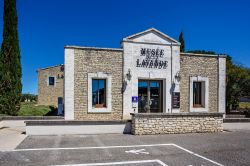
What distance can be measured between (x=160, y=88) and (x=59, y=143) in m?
7.69

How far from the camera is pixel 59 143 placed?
9.23 m

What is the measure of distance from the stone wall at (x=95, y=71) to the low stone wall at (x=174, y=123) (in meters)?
2.60

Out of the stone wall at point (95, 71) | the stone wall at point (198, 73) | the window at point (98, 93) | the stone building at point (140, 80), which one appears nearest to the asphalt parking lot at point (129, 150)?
the stone wall at point (95, 71)

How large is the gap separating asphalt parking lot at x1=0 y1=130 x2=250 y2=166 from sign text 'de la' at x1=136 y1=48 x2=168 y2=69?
4.95 metres

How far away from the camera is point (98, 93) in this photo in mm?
13773

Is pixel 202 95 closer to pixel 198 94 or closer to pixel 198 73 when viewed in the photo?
pixel 198 94

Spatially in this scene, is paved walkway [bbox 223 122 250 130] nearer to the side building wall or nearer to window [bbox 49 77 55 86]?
the side building wall

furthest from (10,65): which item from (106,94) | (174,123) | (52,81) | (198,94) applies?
(198,94)

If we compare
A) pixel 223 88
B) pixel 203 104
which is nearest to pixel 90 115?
pixel 203 104

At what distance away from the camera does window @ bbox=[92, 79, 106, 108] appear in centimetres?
1370

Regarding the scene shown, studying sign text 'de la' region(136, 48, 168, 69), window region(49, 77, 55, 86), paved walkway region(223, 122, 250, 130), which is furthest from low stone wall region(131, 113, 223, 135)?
window region(49, 77, 55, 86)

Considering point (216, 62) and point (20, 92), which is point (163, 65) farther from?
point (20, 92)

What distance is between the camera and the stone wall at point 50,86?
2864cm

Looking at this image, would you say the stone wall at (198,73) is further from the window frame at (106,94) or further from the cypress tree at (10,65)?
the cypress tree at (10,65)
